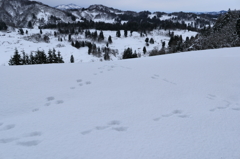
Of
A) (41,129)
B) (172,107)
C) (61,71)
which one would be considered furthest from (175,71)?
(41,129)

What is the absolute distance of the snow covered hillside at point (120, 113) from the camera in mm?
2938

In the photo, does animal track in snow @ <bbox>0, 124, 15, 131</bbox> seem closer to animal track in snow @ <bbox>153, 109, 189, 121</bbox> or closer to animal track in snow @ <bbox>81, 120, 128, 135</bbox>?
animal track in snow @ <bbox>81, 120, 128, 135</bbox>

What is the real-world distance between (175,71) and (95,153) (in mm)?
6250

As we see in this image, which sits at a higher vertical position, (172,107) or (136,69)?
(136,69)

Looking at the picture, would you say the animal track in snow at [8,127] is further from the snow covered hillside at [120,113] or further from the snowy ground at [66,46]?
the snowy ground at [66,46]

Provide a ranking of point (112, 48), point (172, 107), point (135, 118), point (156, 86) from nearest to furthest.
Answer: point (135, 118) → point (172, 107) → point (156, 86) → point (112, 48)

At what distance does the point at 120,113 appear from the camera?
435cm

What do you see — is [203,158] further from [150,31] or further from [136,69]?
[150,31]

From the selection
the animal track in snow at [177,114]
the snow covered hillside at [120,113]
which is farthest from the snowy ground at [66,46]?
the animal track in snow at [177,114]

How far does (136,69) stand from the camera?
8.07 meters

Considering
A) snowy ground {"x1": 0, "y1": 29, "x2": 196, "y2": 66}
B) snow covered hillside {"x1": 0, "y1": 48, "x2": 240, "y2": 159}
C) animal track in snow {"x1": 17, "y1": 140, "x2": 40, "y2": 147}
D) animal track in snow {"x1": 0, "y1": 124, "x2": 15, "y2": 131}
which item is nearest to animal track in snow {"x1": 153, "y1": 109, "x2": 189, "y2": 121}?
snow covered hillside {"x1": 0, "y1": 48, "x2": 240, "y2": 159}

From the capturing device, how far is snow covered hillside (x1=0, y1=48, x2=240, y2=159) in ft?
9.64

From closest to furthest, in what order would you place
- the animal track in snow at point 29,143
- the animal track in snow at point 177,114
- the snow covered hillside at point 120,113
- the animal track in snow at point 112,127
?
the snow covered hillside at point 120,113 < the animal track in snow at point 29,143 < the animal track in snow at point 112,127 < the animal track in snow at point 177,114

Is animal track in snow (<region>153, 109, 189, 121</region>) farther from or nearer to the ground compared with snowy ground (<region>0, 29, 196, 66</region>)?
nearer to the ground
